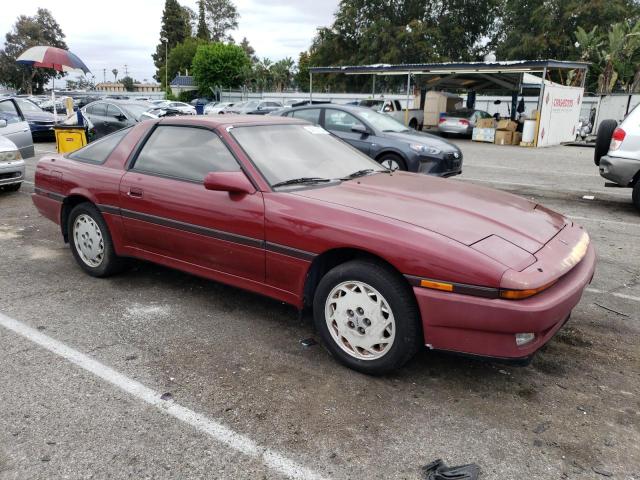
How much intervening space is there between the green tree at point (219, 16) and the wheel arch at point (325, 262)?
7993 centimetres

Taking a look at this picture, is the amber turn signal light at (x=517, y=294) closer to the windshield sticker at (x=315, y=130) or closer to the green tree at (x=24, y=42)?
the windshield sticker at (x=315, y=130)

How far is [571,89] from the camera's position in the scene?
68.5 ft

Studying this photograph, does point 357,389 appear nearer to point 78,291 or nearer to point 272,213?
point 272,213

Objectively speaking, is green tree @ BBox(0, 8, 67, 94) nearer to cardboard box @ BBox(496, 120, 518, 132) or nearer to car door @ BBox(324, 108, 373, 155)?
cardboard box @ BBox(496, 120, 518, 132)

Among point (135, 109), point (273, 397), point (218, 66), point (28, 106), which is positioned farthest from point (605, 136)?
point (218, 66)

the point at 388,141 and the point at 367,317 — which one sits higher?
the point at 388,141

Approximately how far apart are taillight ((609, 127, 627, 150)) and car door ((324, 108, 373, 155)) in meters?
3.70

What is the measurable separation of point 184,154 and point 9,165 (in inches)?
218

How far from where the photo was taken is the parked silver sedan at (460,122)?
22.6 m

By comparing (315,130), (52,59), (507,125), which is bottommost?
(507,125)

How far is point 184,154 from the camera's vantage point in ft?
13.4

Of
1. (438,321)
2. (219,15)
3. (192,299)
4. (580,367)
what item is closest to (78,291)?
(192,299)

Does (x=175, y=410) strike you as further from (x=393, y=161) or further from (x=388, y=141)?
(x=388, y=141)

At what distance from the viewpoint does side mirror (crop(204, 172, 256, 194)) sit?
3.46 m
